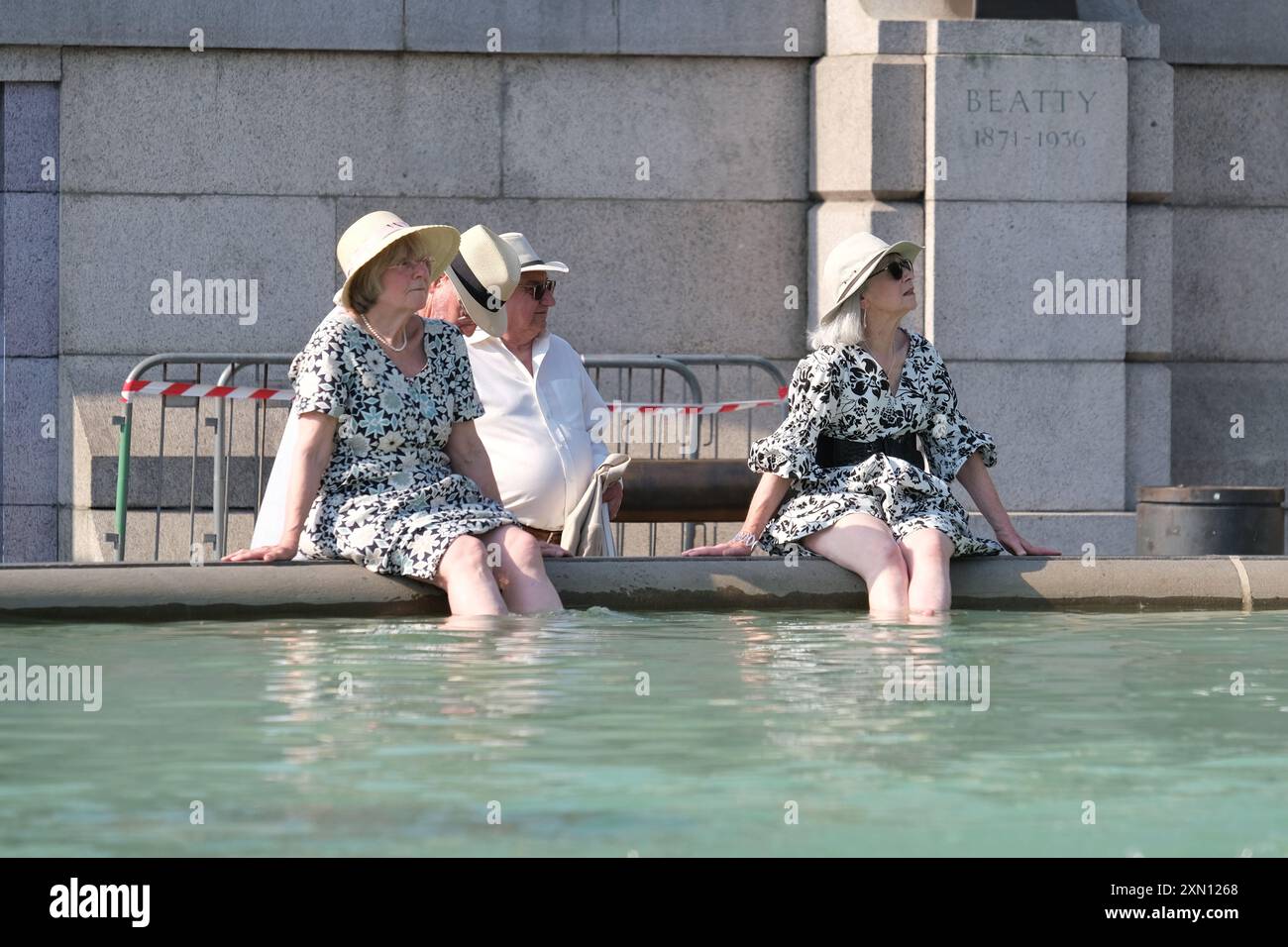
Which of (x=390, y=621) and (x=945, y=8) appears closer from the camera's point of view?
(x=390, y=621)

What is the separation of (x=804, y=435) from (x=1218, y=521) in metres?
2.61

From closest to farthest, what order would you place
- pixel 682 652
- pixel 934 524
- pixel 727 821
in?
1. pixel 727 821
2. pixel 682 652
3. pixel 934 524

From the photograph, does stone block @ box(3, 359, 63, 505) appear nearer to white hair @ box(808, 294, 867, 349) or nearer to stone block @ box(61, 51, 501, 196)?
stone block @ box(61, 51, 501, 196)

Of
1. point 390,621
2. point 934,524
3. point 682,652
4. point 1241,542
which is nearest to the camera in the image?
point 682,652

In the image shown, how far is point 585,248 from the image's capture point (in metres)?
12.2

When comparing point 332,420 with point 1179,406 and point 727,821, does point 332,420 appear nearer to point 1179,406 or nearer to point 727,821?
point 727,821

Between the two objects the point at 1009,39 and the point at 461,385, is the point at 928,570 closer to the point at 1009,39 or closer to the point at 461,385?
the point at 461,385

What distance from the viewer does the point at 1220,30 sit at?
1255 centimetres

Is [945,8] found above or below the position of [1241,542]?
above

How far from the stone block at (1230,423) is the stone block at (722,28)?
2.85 metres

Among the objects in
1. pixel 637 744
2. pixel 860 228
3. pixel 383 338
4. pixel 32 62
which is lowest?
pixel 637 744

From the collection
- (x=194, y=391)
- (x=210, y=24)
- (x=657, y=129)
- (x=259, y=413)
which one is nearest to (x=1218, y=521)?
(x=657, y=129)
